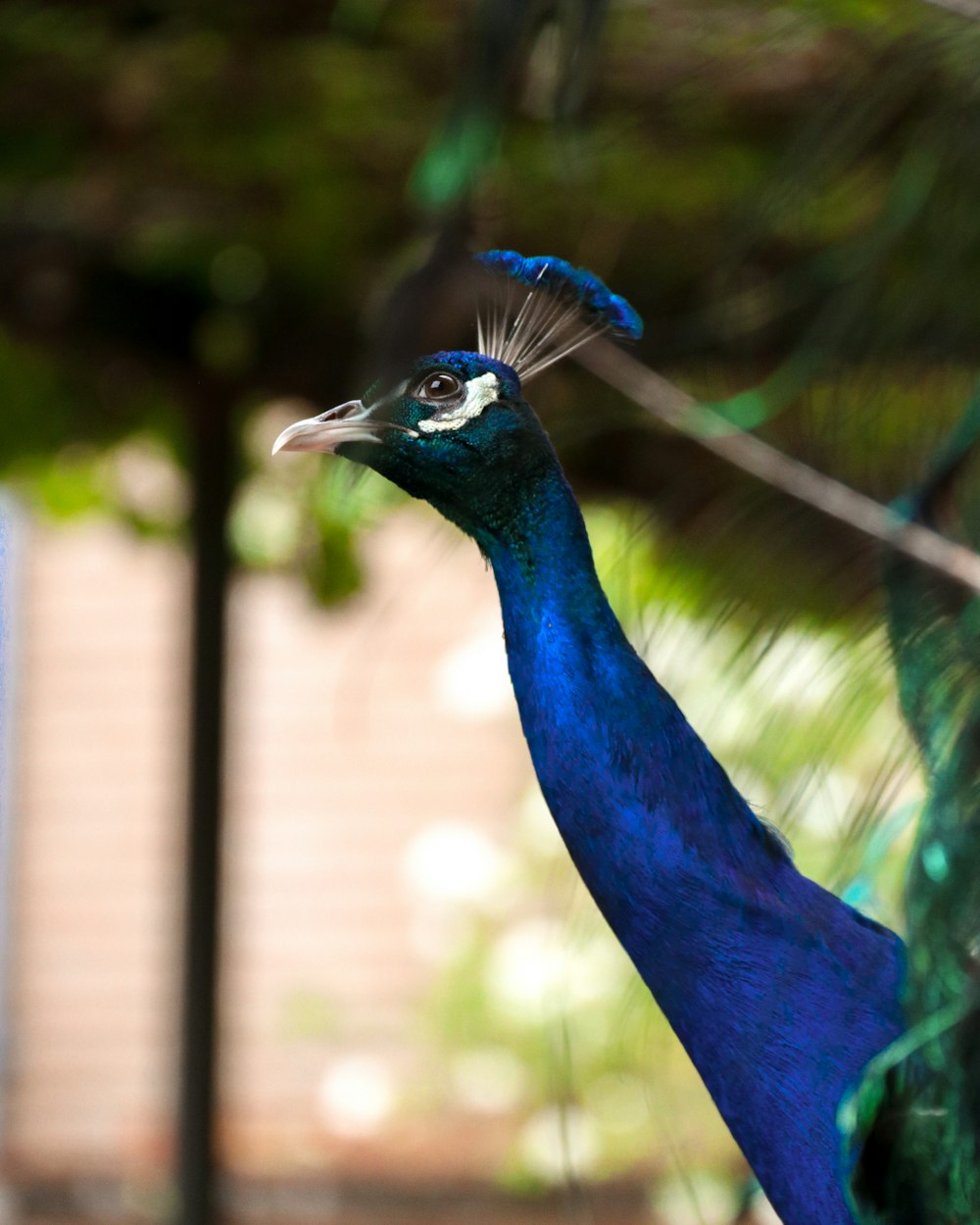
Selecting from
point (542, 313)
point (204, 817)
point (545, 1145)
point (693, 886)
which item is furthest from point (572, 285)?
point (545, 1145)

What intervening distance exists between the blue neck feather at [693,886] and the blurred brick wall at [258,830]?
2272 mm

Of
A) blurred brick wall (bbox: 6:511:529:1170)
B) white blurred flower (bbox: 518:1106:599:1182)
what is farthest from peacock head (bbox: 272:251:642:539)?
blurred brick wall (bbox: 6:511:529:1170)

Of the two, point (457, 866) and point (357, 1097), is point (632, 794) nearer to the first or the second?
point (457, 866)

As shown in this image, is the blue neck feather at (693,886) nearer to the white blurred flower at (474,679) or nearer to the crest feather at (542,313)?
the crest feather at (542,313)

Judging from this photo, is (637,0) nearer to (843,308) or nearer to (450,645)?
(843,308)

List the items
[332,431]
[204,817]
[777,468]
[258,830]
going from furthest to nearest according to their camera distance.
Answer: [258,830], [204,817], [777,468], [332,431]

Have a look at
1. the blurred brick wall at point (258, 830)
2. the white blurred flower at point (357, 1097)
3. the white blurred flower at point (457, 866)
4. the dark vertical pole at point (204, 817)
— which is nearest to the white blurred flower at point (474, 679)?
the blurred brick wall at point (258, 830)

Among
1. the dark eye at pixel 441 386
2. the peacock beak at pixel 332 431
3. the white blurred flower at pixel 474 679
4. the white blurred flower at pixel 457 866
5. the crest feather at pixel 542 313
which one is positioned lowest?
the peacock beak at pixel 332 431

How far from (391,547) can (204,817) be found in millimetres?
1533

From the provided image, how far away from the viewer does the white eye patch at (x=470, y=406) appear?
0.30 m

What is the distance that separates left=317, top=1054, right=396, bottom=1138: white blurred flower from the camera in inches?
105

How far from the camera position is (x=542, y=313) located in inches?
12.6

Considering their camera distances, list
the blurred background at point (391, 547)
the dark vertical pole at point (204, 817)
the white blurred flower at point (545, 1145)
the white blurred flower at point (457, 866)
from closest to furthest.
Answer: the blurred background at point (391, 547) → the dark vertical pole at point (204, 817) → the white blurred flower at point (545, 1145) → the white blurred flower at point (457, 866)

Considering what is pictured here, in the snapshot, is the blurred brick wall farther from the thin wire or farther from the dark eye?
the dark eye
